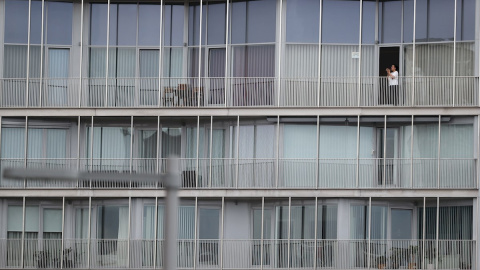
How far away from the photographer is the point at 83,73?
142 ft

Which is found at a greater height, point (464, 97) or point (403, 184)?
point (464, 97)

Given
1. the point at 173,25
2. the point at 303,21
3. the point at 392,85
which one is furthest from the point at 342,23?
the point at 173,25

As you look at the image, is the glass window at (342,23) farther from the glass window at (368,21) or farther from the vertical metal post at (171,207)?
the vertical metal post at (171,207)

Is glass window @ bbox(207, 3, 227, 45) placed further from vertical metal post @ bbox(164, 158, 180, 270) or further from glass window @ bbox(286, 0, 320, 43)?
vertical metal post @ bbox(164, 158, 180, 270)

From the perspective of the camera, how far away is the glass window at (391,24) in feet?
138

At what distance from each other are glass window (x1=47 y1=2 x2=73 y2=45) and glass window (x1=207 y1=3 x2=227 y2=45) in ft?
15.7

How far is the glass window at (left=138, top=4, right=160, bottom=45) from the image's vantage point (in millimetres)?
43656

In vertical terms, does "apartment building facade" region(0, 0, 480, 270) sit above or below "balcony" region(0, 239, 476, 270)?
above

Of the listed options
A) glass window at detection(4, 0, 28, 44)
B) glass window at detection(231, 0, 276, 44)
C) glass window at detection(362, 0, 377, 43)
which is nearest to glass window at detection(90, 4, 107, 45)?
glass window at detection(4, 0, 28, 44)

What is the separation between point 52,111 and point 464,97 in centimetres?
1359

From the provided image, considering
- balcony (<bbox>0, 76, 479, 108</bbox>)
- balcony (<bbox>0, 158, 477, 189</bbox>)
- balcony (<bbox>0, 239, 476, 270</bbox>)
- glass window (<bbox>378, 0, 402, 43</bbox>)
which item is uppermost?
glass window (<bbox>378, 0, 402, 43</bbox>)

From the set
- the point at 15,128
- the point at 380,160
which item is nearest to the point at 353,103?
the point at 380,160

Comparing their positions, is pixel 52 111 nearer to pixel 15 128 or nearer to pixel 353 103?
pixel 15 128

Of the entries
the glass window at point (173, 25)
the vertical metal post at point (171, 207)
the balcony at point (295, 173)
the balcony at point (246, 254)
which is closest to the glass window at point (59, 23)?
the glass window at point (173, 25)
